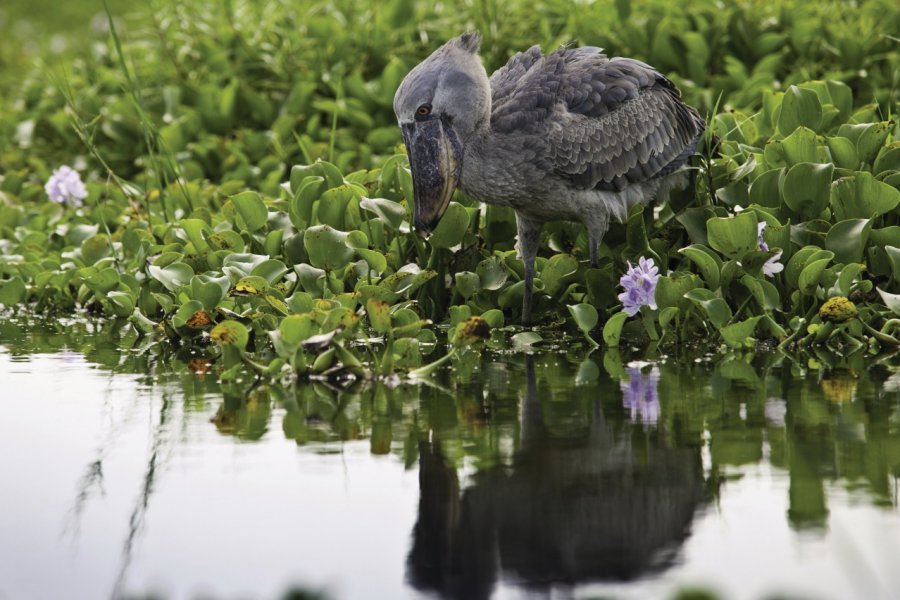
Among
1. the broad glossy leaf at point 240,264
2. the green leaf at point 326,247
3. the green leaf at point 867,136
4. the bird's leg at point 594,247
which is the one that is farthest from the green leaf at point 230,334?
the green leaf at point 867,136

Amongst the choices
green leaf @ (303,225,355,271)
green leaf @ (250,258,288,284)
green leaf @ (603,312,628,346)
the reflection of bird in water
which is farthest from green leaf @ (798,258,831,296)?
green leaf @ (250,258,288,284)

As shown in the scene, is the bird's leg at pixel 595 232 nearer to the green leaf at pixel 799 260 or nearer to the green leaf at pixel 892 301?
the green leaf at pixel 799 260

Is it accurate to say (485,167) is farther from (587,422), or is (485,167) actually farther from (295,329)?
(587,422)

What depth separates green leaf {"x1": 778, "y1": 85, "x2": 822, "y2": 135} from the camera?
600 centimetres

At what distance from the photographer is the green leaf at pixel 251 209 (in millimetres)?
6098

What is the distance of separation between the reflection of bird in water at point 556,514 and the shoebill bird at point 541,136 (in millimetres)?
1618

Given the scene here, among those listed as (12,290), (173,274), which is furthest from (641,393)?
(12,290)

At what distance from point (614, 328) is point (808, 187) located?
1.00 m

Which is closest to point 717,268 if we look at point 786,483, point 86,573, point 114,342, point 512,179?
point 512,179

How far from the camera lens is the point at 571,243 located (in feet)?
20.1

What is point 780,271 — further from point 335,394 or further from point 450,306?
point 335,394

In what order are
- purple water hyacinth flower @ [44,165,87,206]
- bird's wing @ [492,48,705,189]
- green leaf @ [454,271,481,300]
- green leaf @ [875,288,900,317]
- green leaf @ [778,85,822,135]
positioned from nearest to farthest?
green leaf @ [875,288,900,317] < bird's wing @ [492,48,705,189] < green leaf @ [454,271,481,300] < green leaf @ [778,85,822,135] < purple water hyacinth flower @ [44,165,87,206]

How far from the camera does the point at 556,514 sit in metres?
A: 3.25

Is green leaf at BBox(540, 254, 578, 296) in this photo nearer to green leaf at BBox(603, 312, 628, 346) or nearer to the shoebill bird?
the shoebill bird
